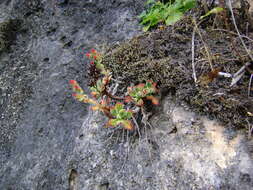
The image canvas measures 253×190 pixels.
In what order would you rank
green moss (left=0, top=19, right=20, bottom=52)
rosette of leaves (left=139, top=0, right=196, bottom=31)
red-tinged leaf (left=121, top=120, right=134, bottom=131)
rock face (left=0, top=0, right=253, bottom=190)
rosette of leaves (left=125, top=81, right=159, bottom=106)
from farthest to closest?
green moss (left=0, top=19, right=20, bottom=52)
rosette of leaves (left=139, top=0, right=196, bottom=31)
rosette of leaves (left=125, top=81, right=159, bottom=106)
red-tinged leaf (left=121, top=120, right=134, bottom=131)
rock face (left=0, top=0, right=253, bottom=190)

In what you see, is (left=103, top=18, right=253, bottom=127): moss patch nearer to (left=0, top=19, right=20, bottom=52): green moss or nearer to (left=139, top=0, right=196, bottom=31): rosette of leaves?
(left=139, top=0, right=196, bottom=31): rosette of leaves

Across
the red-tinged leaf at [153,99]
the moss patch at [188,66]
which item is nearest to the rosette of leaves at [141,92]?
the red-tinged leaf at [153,99]

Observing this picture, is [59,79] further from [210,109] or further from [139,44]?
[210,109]

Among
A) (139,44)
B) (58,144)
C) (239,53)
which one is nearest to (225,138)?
(239,53)

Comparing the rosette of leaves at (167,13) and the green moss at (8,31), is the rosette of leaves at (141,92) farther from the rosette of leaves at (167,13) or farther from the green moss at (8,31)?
the green moss at (8,31)

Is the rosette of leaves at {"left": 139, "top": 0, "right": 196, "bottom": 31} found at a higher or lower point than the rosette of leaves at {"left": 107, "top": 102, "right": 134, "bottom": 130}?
higher

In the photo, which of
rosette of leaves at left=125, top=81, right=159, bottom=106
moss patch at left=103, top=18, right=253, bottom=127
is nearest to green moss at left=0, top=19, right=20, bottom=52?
moss patch at left=103, top=18, right=253, bottom=127
